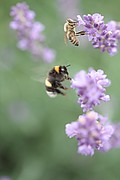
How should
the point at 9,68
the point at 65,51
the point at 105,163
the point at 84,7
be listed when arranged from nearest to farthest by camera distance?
1. the point at 9,68
2. the point at 105,163
3. the point at 65,51
4. the point at 84,7

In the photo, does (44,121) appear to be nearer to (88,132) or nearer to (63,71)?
(63,71)

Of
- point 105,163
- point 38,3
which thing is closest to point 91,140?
point 105,163

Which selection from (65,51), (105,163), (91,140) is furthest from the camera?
(65,51)

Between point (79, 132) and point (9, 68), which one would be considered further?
point (9, 68)

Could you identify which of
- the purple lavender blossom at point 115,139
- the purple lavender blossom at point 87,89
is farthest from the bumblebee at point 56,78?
the purple lavender blossom at point 115,139

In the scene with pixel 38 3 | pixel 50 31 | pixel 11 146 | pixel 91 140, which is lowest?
pixel 91 140

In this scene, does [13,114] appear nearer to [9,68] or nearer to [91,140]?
[9,68]

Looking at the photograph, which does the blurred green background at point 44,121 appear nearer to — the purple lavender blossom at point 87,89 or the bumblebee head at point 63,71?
the bumblebee head at point 63,71
